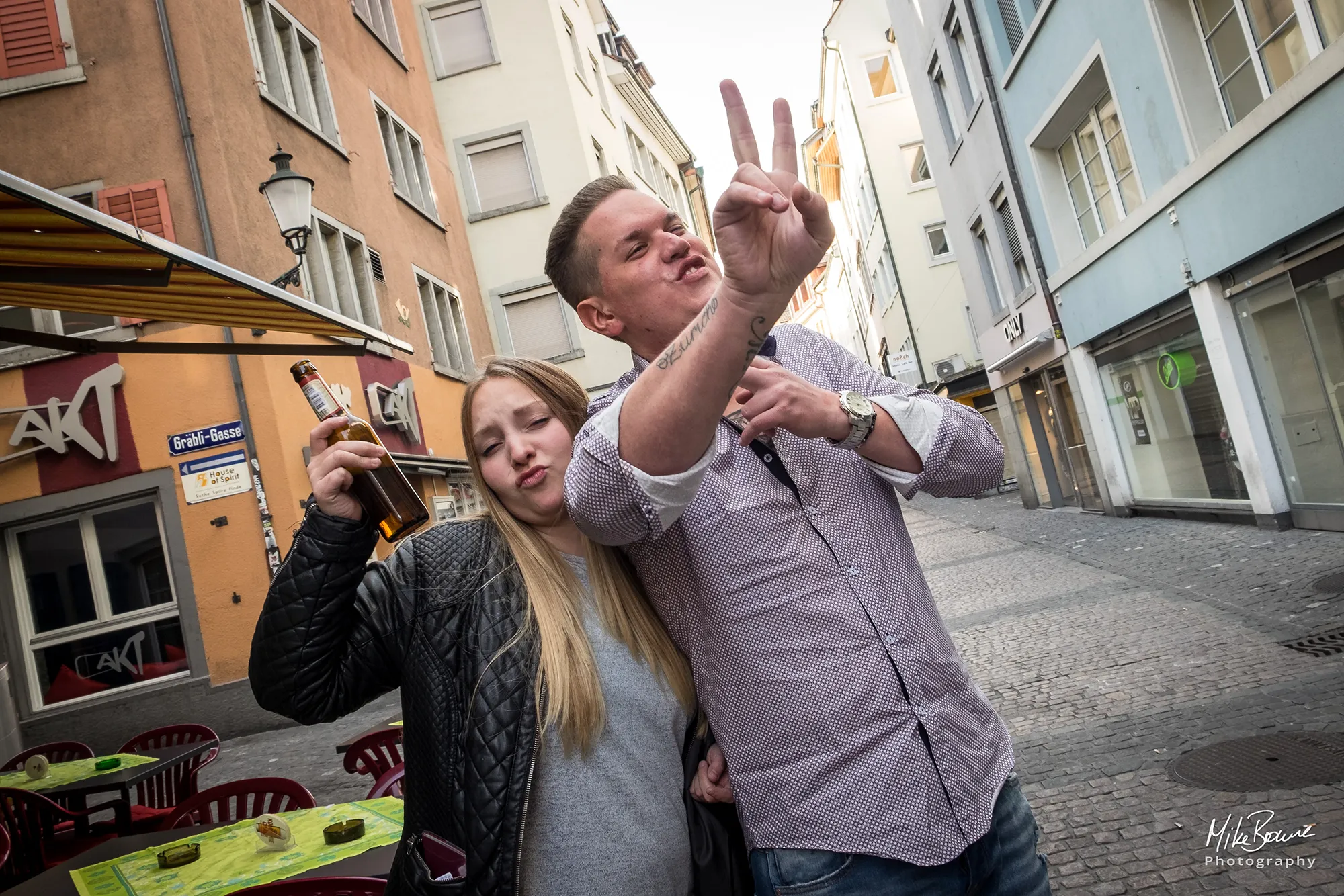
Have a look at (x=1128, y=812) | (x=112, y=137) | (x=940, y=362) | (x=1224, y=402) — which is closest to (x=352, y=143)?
(x=112, y=137)

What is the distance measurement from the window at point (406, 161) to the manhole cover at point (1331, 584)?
1441 centimetres

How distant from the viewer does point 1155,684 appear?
569 cm

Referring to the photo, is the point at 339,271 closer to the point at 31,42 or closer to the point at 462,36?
the point at 31,42

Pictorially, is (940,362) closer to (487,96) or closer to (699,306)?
(487,96)

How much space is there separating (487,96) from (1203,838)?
21679 mm

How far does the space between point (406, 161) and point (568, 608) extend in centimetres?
1827

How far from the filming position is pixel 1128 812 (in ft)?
13.4

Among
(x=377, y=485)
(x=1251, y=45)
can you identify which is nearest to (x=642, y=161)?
(x=1251, y=45)

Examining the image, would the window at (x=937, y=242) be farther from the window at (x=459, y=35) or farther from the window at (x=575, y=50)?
the window at (x=459, y=35)

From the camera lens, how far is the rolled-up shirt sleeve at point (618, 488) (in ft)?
4.20

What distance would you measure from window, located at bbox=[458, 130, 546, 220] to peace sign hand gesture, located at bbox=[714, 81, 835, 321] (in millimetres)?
21562

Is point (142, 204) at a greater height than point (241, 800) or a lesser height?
greater

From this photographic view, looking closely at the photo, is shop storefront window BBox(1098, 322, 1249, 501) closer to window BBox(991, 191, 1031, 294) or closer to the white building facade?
window BBox(991, 191, 1031, 294)

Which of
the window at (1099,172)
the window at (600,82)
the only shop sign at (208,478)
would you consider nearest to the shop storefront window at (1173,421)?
the window at (1099,172)
